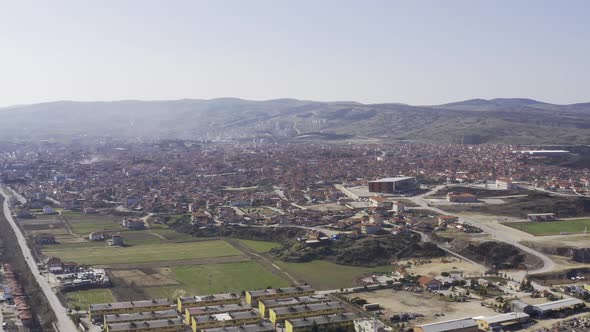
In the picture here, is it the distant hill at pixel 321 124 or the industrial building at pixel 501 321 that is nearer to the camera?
the industrial building at pixel 501 321

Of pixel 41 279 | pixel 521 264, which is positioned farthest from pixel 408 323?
pixel 41 279

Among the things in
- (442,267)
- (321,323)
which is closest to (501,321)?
(321,323)

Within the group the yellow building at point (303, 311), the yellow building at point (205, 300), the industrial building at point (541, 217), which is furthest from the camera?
the industrial building at point (541, 217)

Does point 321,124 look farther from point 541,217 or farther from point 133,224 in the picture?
point 133,224

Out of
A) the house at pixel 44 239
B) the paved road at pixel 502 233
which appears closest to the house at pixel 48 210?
the house at pixel 44 239

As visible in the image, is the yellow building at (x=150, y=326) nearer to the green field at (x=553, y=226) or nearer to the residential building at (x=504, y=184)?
the green field at (x=553, y=226)

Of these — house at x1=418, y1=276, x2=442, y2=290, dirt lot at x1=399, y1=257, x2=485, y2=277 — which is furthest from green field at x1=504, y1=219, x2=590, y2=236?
house at x1=418, y1=276, x2=442, y2=290
